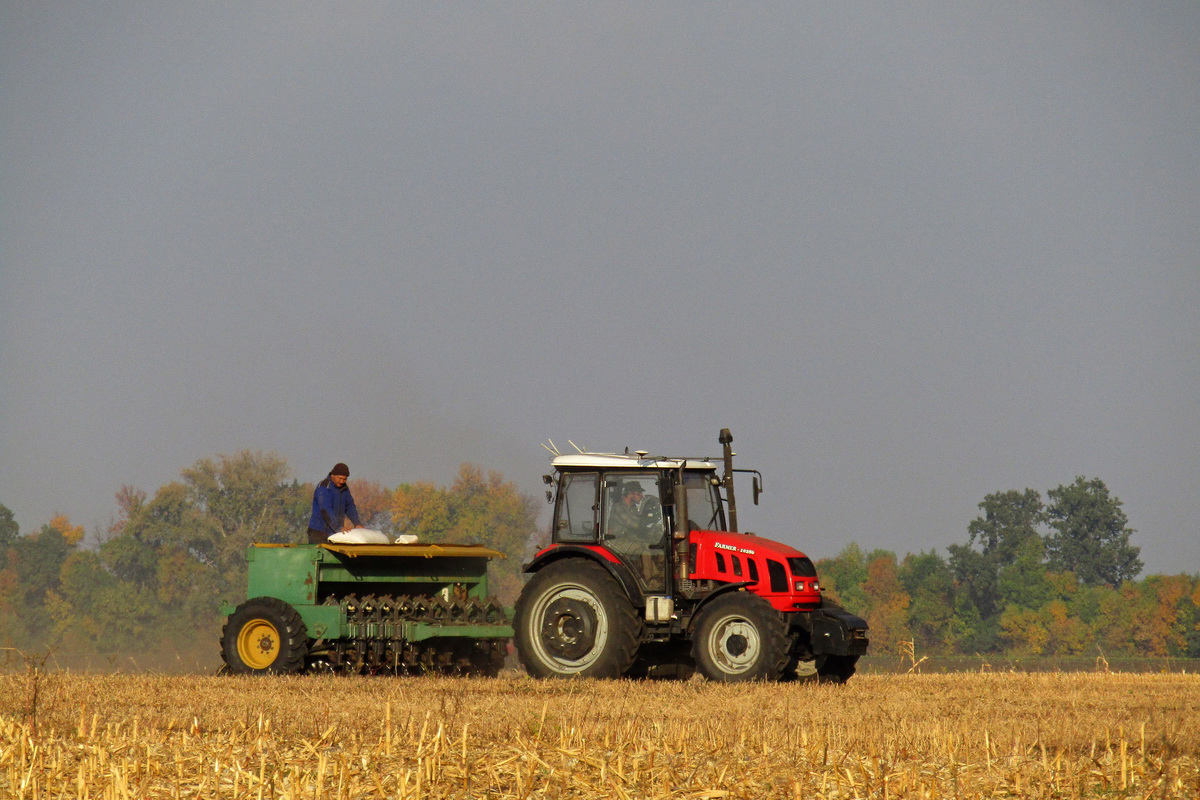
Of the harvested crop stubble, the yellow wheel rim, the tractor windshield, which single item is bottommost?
the harvested crop stubble

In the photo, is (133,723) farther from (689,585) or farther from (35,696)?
(689,585)

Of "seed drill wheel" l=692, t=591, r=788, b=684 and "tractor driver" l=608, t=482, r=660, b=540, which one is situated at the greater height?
"tractor driver" l=608, t=482, r=660, b=540

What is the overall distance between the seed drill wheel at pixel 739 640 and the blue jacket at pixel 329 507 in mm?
4461

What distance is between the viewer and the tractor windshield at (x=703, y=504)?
14484 millimetres

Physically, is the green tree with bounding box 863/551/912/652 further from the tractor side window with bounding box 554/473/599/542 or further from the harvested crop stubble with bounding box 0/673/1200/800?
the harvested crop stubble with bounding box 0/673/1200/800

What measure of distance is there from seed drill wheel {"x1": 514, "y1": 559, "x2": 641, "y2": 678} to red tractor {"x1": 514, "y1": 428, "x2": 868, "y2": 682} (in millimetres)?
10

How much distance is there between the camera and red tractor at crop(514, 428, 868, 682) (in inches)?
537

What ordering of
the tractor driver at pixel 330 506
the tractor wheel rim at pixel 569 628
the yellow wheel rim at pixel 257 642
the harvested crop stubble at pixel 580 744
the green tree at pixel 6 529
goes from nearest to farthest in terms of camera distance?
the harvested crop stubble at pixel 580 744, the tractor wheel rim at pixel 569 628, the yellow wheel rim at pixel 257 642, the tractor driver at pixel 330 506, the green tree at pixel 6 529

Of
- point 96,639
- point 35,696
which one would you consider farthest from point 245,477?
point 35,696

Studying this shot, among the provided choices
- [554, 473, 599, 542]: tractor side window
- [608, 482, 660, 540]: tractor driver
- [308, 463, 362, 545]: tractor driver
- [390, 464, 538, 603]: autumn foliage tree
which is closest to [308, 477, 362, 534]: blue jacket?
[308, 463, 362, 545]: tractor driver

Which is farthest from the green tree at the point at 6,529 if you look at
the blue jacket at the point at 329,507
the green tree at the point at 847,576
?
the blue jacket at the point at 329,507

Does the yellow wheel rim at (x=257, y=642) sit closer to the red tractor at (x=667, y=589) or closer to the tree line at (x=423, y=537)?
the red tractor at (x=667, y=589)

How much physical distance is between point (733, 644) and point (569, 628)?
1.74 metres

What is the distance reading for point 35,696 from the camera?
9211 millimetres
